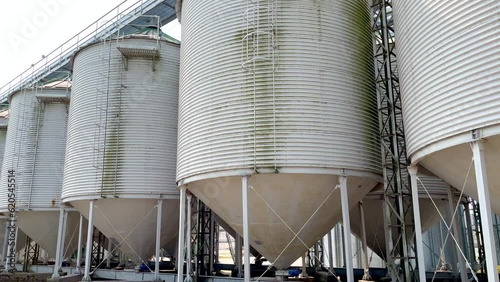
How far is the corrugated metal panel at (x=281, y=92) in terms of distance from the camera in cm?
1301

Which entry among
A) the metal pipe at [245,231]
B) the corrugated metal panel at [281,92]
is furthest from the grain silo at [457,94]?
the metal pipe at [245,231]

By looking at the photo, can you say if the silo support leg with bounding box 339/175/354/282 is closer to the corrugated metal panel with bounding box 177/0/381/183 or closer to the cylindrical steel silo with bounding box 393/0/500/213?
the corrugated metal panel with bounding box 177/0/381/183

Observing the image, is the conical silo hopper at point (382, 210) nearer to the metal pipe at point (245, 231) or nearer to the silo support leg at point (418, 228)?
the silo support leg at point (418, 228)

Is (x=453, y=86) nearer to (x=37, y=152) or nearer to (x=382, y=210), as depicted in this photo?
(x=382, y=210)

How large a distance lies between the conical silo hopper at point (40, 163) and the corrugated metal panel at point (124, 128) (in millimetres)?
5270

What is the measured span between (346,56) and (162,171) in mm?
9946

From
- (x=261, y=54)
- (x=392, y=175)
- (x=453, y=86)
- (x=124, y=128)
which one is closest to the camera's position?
(x=453, y=86)

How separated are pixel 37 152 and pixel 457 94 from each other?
80.9 feet

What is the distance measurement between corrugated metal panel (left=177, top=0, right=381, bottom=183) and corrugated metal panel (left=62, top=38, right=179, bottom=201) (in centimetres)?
487

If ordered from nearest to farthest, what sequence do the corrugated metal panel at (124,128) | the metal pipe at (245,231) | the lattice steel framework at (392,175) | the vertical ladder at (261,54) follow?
the metal pipe at (245,231)
the vertical ladder at (261,54)
the lattice steel framework at (392,175)
the corrugated metal panel at (124,128)

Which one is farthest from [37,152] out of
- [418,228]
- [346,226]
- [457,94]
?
[457,94]

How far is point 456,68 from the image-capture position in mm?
9242

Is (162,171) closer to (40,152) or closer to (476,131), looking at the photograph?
(40,152)

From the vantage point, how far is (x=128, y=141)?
19.8 metres
